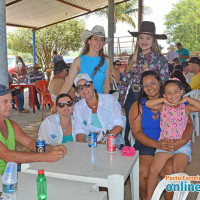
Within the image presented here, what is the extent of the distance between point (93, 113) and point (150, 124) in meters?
0.61

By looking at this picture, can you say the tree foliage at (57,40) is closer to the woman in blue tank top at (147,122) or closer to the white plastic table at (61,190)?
the woman in blue tank top at (147,122)

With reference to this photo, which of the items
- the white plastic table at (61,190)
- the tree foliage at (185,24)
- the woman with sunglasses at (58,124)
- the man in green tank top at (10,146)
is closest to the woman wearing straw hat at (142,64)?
the woman with sunglasses at (58,124)

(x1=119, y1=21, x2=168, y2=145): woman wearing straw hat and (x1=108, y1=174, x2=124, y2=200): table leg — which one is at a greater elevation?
(x1=119, y1=21, x2=168, y2=145): woman wearing straw hat

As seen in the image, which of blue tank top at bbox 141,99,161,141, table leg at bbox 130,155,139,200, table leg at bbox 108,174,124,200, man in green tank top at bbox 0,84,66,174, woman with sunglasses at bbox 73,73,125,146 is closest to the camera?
table leg at bbox 108,174,124,200

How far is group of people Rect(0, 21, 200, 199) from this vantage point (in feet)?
8.57

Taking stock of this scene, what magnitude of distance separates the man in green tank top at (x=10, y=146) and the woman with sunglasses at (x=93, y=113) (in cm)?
63

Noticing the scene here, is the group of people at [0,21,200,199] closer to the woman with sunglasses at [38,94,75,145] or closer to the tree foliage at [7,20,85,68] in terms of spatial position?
the woman with sunglasses at [38,94,75,145]

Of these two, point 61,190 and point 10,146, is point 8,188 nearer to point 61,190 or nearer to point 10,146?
point 61,190

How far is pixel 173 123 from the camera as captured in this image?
2.71m

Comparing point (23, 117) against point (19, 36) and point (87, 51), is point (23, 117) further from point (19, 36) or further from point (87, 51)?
point (19, 36)

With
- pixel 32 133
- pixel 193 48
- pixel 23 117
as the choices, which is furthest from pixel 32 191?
pixel 193 48

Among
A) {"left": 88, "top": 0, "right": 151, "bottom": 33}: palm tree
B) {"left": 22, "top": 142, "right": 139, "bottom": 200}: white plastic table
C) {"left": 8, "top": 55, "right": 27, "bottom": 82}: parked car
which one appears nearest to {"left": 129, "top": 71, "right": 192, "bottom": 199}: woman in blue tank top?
{"left": 22, "top": 142, "right": 139, "bottom": 200}: white plastic table

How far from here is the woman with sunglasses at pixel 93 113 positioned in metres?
2.94

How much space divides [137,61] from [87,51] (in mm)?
602
